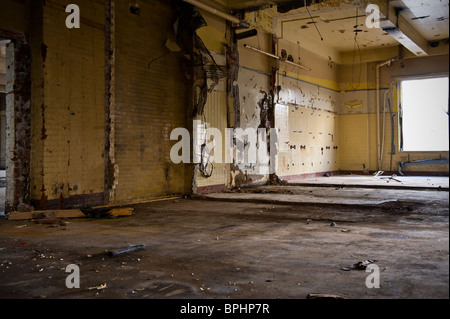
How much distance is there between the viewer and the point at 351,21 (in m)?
10.9

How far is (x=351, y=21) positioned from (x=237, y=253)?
9.24 meters

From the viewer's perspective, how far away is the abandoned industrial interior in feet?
9.24

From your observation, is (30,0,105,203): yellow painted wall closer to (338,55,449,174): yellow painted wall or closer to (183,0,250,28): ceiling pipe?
(183,0,250,28): ceiling pipe

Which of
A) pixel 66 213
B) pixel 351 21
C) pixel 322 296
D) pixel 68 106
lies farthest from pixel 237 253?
pixel 351 21

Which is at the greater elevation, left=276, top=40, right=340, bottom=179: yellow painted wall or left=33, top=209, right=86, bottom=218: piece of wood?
left=276, top=40, right=340, bottom=179: yellow painted wall

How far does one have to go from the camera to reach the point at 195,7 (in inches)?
310

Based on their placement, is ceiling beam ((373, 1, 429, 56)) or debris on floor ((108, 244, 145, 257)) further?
ceiling beam ((373, 1, 429, 56))

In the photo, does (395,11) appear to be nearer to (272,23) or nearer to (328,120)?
(272,23)

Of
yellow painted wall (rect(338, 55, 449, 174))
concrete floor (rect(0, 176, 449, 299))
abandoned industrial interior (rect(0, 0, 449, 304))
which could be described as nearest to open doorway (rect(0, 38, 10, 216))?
abandoned industrial interior (rect(0, 0, 449, 304))

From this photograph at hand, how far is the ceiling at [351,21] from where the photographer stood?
847 centimetres

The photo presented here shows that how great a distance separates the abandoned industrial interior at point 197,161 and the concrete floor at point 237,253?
21mm

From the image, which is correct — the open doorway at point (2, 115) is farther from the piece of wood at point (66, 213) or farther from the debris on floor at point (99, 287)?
the debris on floor at point (99, 287)

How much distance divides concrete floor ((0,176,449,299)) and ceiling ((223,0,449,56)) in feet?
14.4

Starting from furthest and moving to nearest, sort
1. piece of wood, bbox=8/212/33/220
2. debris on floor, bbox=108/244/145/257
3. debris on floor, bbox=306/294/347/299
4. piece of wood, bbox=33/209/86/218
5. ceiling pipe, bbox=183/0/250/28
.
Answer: ceiling pipe, bbox=183/0/250/28
piece of wood, bbox=33/209/86/218
piece of wood, bbox=8/212/33/220
debris on floor, bbox=108/244/145/257
debris on floor, bbox=306/294/347/299
